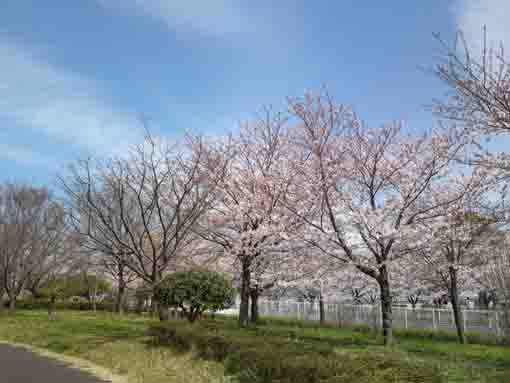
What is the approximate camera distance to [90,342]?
12.0 meters

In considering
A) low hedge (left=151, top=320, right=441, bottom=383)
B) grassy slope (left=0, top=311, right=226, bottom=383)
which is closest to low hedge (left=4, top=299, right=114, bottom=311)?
grassy slope (left=0, top=311, right=226, bottom=383)

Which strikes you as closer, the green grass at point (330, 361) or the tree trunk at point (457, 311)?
the green grass at point (330, 361)

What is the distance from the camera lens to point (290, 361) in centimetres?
631

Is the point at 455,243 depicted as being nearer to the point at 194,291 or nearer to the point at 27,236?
the point at 194,291

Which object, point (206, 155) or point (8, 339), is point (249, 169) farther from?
point (8, 339)

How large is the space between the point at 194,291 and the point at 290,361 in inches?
265

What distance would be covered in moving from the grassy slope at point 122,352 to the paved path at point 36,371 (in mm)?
708

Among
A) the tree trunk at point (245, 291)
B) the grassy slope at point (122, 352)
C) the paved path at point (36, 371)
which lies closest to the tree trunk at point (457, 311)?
the tree trunk at point (245, 291)

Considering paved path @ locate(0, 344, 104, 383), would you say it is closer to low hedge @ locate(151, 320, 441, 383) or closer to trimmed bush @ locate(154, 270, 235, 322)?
low hedge @ locate(151, 320, 441, 383)

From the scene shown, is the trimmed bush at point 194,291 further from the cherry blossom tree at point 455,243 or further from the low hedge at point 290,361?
the cherry blossom tree at point 455,243

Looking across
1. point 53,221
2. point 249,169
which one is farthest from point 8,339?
point 53,221

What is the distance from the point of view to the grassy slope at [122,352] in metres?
8.13

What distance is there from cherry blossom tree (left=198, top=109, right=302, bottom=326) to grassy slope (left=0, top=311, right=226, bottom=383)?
421 centimetres

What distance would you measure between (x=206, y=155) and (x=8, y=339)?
27.9 feet
